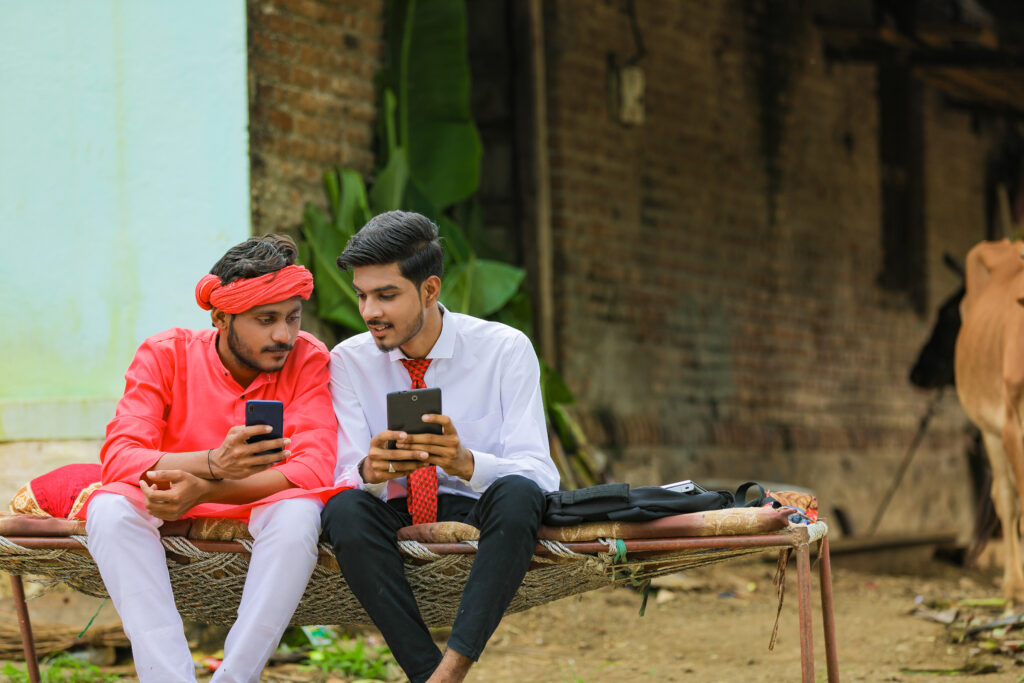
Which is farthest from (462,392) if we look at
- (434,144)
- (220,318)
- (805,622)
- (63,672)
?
(434,144)

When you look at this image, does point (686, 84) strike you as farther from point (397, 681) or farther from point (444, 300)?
point (397, 681)

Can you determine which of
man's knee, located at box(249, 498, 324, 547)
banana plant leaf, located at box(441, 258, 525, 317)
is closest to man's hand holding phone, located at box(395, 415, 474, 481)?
man's knee, located at box(249, 498, 324, 547)

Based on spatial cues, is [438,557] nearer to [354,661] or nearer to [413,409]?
[413,409]

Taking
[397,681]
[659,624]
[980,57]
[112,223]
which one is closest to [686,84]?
[980,57]

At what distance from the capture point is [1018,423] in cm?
514

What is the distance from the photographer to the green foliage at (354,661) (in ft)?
15.5

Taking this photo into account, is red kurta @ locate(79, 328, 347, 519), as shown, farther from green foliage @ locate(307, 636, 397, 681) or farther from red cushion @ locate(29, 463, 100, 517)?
green foliage @ locate(307, 636, 397, 681)

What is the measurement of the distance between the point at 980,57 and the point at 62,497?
8040 mm

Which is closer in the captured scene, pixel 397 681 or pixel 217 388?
pixel 217 388

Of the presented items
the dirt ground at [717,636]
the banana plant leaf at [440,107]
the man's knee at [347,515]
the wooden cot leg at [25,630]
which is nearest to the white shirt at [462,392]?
the man's knee at [347,515]

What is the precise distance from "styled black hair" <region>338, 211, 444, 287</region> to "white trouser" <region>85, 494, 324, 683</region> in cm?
69

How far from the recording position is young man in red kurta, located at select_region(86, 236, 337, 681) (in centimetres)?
322

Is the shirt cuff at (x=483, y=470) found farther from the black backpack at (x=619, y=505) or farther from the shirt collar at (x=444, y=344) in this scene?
the shirt collar at (x=444, y=344)

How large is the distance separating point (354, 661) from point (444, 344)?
1714mm
